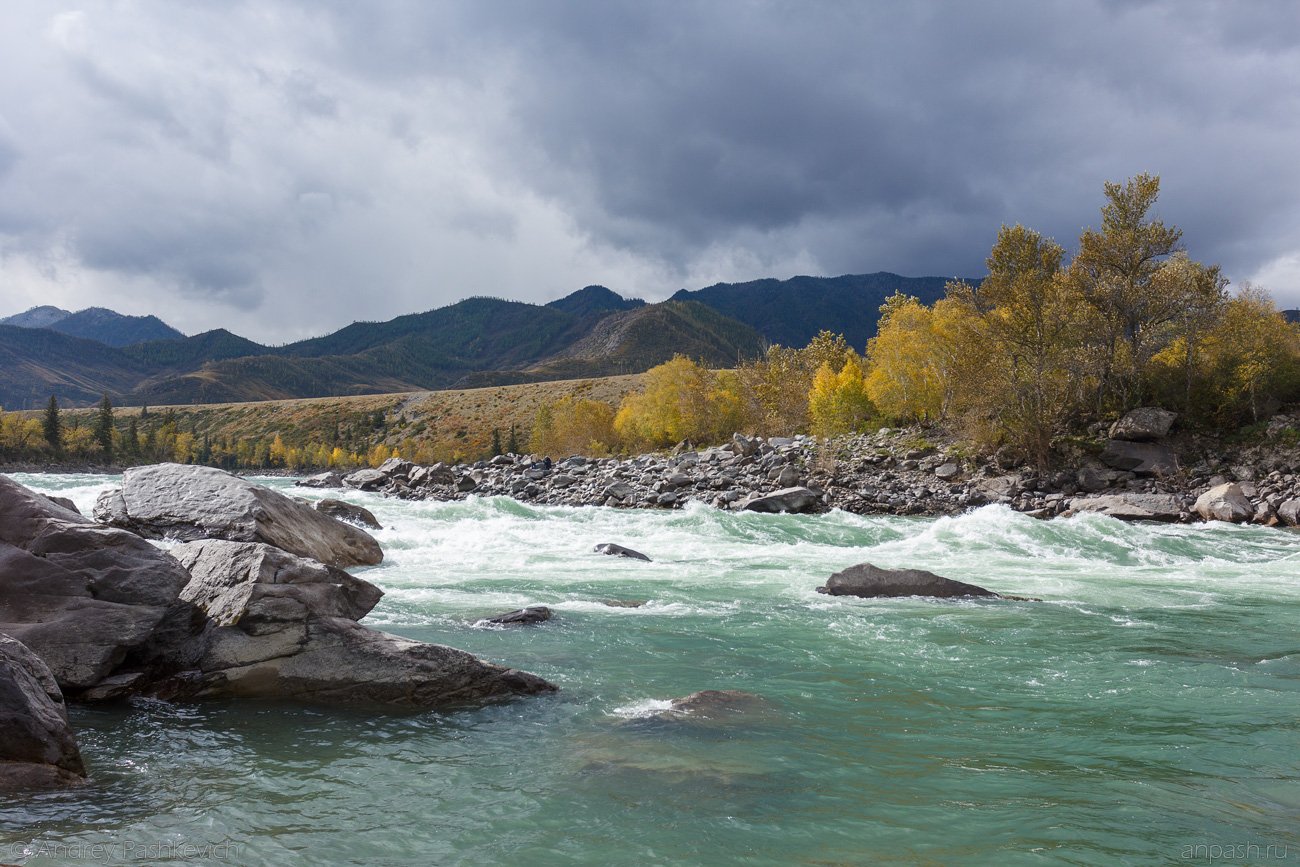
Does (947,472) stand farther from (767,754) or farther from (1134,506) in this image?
→ (767,754)

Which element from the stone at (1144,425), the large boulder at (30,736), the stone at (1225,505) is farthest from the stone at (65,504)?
the stone at (1144,425)

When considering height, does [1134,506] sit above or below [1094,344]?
below

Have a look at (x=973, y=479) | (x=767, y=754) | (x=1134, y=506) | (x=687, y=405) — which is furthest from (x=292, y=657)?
(x=687, y=405)

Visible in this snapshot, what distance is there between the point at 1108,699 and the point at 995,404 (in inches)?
1553

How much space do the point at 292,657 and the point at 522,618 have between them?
15.8 ft

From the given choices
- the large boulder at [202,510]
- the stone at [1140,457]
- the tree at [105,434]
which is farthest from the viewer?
the tree at [105,434]

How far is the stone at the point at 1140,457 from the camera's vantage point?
4034cm

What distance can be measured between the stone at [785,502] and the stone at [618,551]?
53.2ft

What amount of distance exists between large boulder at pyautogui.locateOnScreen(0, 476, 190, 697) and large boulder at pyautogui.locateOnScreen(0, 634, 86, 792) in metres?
1.87

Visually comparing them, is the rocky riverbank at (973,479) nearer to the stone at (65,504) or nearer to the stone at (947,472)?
the stone at (947,472)

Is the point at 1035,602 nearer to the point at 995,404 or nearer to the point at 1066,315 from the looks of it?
the point at 995,404

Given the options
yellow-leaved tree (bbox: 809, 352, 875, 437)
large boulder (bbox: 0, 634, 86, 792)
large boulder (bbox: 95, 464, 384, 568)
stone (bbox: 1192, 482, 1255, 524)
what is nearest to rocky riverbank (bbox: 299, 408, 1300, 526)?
stone (bbox: 1192, 482, 1255, 524)

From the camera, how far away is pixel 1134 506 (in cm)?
3481

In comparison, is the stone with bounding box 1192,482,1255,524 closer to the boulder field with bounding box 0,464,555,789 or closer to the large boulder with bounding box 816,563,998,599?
the large boulder with bounding box 816,563,998,599
